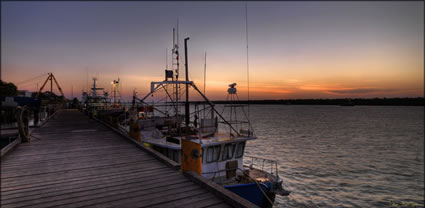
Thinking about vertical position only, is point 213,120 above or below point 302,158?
above

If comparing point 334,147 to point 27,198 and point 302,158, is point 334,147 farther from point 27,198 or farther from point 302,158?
point 27,198

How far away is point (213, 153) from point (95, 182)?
20.6ft

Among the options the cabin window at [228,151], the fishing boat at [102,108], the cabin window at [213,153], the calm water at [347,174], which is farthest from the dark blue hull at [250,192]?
the fishing boat at [102,108]

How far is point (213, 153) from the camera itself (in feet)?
40.7

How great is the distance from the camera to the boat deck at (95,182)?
6176mm

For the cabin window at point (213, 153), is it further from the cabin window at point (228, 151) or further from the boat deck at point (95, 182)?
the boat deck at point (95, 182)

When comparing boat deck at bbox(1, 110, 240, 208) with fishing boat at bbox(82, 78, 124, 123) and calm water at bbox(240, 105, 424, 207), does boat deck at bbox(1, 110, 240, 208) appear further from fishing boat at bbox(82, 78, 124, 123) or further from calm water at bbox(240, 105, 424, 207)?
fishing boat at bbox(82, 78, 124, 123)

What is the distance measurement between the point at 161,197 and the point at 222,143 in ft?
20.3

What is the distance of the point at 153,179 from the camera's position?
7891mm

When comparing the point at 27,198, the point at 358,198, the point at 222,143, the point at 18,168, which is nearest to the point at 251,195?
the point at 222,143

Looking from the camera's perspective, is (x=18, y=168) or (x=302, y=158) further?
(x=302, y=158)

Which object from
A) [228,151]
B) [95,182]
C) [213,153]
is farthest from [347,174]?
[95,182]

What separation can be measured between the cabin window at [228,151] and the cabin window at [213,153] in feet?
1.51

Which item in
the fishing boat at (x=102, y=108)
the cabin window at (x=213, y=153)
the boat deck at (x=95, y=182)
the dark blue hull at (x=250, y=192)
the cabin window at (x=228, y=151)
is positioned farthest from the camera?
the fishing boat at (x=102, y=108)
